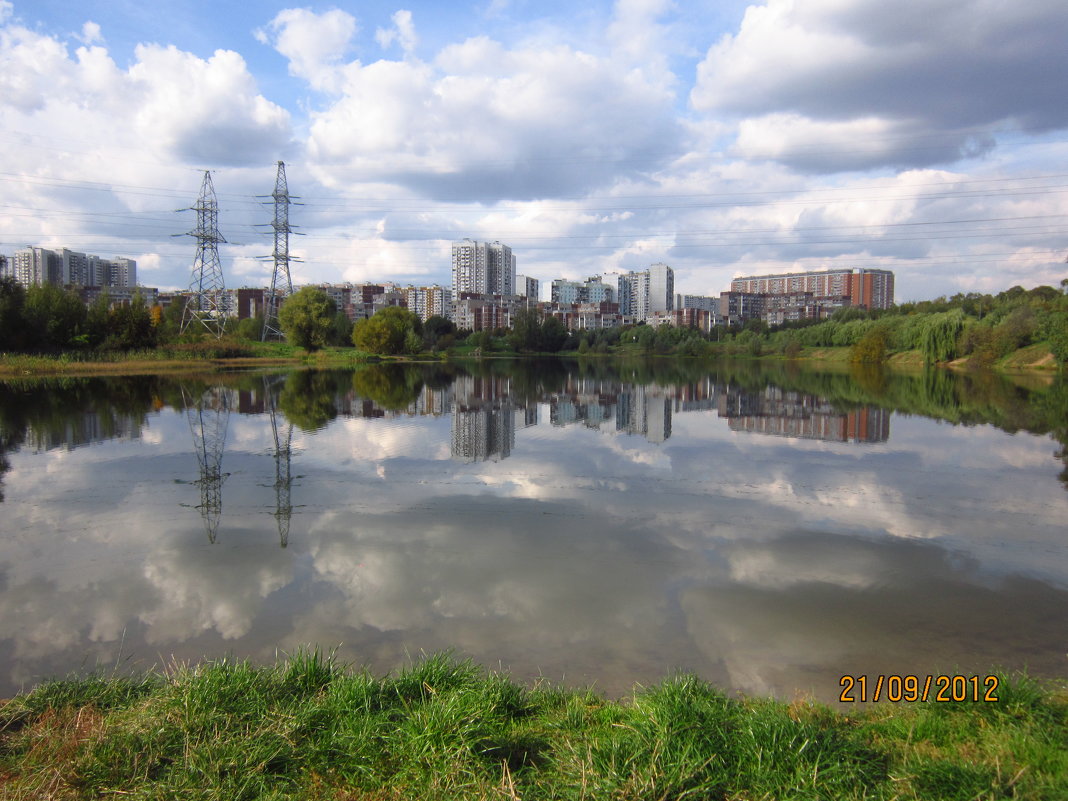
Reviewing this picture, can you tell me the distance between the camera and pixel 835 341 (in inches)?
3472

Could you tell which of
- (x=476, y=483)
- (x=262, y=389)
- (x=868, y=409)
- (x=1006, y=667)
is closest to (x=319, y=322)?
(x=262, y=389)

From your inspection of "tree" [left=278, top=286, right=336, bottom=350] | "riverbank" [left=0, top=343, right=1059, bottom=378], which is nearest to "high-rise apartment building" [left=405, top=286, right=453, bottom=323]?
"riverbank" [left=0, top=343, right=1059, bottom=378]

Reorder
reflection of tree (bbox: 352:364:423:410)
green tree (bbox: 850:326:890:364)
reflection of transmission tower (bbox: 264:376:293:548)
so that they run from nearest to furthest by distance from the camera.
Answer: reflection of transmission tower (bbox: 264:376:293:548) < reflection of tree (bbox: 352:364:423:410) < green tree (bbox: 850:326:890:364)

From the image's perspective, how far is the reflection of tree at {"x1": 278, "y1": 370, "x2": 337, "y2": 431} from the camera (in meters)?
19.7

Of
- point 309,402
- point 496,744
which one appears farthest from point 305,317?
point 496,744

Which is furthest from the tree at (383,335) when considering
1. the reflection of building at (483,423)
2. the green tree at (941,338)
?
the green tree at (941,338)

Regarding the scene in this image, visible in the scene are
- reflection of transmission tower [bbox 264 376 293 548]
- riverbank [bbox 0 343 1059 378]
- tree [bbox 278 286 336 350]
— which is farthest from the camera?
tree [bbox 278 286 336 350]

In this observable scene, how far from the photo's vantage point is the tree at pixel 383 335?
6875 centimetres

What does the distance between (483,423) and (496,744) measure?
16.5 m

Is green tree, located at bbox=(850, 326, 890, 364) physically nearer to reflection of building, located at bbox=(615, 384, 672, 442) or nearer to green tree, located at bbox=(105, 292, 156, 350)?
reflection of building, located at bbox=(615, 384, 672, 442)

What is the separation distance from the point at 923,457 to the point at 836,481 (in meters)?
3.95

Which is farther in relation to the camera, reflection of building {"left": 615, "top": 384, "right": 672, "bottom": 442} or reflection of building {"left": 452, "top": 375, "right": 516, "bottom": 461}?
reflection of building {"left": 615, "top": 384, "right": 672, "bottom": 442}

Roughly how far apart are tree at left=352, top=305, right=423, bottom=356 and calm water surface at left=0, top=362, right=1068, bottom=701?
5170 cm

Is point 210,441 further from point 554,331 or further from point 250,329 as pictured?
point 554,331
